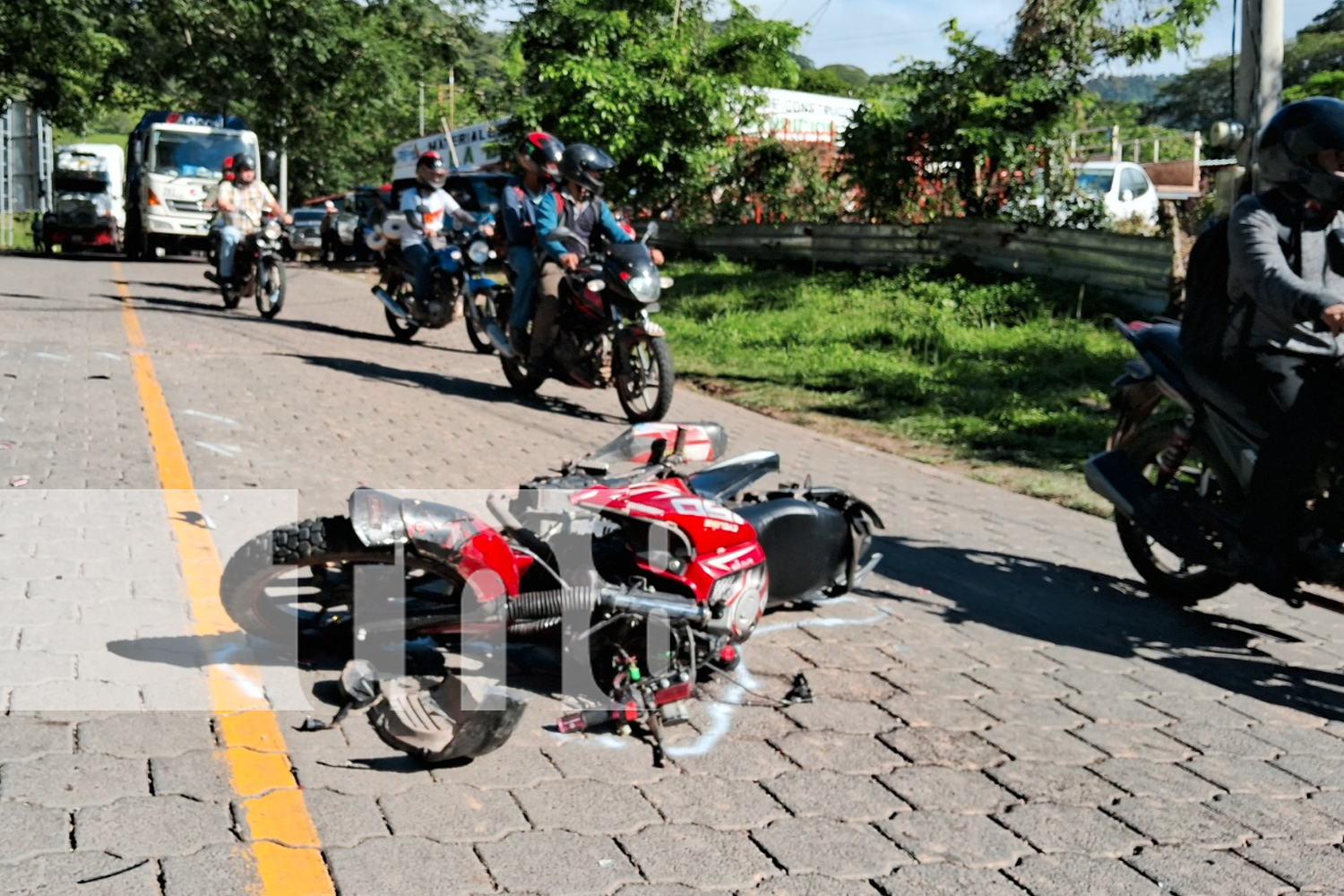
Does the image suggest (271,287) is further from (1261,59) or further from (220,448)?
(1261,59)

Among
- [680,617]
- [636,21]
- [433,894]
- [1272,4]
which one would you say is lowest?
[433,894]

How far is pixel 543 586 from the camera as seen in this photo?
15.1ft

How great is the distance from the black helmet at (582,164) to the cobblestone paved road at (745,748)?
331 cm

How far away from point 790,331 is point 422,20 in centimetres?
2333

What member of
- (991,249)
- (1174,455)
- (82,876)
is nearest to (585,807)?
(82,876)

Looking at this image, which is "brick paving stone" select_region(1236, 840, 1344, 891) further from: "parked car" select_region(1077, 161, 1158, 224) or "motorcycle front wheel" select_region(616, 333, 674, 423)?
"parked car" select_region(1077, 161, 1158, 224)

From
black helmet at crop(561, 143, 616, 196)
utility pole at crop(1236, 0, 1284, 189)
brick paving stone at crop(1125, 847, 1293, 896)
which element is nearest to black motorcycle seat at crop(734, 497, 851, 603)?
brick paving stone at crop(1125, 847, 1293, 896)

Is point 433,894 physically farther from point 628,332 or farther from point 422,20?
point 422,20

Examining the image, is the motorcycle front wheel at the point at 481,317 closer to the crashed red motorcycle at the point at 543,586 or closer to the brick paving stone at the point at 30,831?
the crashed red motorcycle at the point at 543,586

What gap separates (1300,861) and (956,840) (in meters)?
0.87

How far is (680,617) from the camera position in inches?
177

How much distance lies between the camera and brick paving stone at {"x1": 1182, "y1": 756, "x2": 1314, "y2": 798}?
4203 millimetres

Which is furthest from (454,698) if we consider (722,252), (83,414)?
(722,252)

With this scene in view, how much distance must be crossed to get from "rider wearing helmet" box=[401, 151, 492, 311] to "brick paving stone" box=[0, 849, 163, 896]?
11.1 metres
